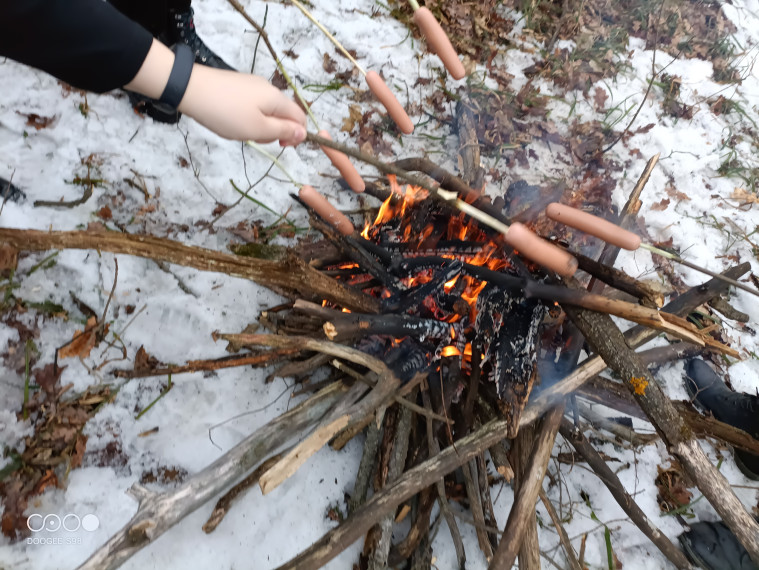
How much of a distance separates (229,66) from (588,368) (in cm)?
279

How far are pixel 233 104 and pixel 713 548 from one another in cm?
307

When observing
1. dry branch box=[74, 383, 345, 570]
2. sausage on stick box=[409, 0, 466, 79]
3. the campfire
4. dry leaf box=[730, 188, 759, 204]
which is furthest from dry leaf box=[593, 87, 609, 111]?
dry branch box=[74, 383, 345, 570]

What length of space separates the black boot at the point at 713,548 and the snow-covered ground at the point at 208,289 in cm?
9

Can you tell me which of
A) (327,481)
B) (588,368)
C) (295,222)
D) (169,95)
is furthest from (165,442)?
(588,368)

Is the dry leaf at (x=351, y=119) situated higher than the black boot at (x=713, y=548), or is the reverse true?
the dry leaf at (x=351, y=119)

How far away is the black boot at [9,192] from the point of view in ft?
7.70

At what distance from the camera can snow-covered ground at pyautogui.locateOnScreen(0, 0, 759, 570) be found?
6.70ft

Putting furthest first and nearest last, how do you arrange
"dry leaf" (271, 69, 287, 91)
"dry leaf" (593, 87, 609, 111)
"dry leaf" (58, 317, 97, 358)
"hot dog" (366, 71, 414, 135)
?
"dry leaf" (593, 87, 609, 111) < "dry leaf" (271, 69, 287, 91) < "dry leaf" (58, 317, 97, 358) < "hot dog" (366, 71, 414, 135)

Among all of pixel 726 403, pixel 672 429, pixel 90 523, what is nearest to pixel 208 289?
pixel 90 523

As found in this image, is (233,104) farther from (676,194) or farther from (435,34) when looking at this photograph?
(676,194)

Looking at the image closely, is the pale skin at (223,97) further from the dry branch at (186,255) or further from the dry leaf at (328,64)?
the dry leaf at (328,64)

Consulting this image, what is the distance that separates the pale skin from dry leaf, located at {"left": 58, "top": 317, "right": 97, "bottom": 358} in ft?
4.46

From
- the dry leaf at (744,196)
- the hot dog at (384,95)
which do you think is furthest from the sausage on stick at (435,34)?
the dry leaf at (744,196)

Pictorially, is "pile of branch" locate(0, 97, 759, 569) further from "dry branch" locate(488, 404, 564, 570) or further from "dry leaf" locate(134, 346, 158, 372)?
"dry leaf" locate(134, 346, 158, 372)
